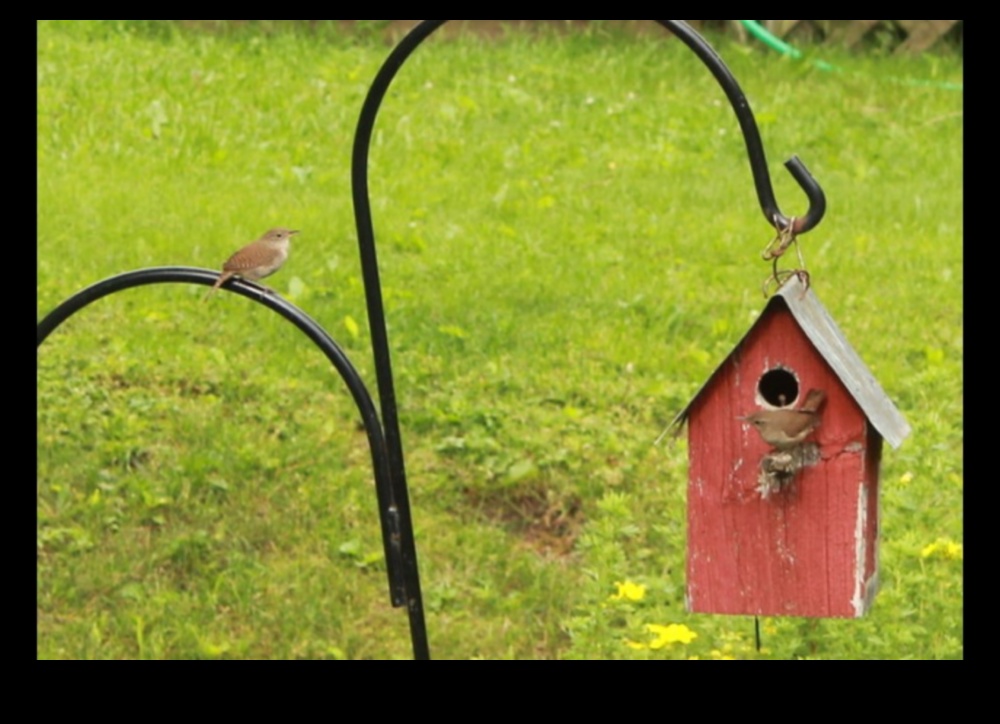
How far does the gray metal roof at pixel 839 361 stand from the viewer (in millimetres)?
2615

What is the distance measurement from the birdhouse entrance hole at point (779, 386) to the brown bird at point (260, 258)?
90 cm

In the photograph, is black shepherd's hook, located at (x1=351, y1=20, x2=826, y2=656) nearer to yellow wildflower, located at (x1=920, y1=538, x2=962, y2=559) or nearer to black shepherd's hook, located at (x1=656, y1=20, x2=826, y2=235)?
black shepherd's hook, located at (x1=656, y1=20, x2=826, y2=235)

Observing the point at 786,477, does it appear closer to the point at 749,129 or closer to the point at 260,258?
the point at 749,129

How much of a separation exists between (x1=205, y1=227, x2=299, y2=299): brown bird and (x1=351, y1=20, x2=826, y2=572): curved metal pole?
0.30m

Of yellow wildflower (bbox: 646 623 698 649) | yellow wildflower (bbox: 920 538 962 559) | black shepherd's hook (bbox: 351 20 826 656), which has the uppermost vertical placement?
black shepherd's hook (bbox: 351 20 826 656)

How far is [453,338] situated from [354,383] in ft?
9.39

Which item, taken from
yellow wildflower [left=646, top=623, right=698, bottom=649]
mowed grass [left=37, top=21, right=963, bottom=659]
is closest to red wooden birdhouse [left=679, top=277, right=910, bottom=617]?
yellow wildflower [left=646, top=623, right=698, bottom=649]

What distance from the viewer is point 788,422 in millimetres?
2635

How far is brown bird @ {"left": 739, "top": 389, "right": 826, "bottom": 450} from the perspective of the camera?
2633 millimetres

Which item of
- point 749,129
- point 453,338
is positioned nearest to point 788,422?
point 749,129

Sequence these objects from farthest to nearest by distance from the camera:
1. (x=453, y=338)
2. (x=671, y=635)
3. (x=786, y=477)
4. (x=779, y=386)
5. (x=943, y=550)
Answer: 1. (x=453, y=338)
2. (x=943, y=550)
3. (x=671, y=635)
4. (x=779, y=386)
5. (x=786, y=477)

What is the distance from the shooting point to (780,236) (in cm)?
244

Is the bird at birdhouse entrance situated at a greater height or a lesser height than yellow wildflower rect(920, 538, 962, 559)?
lesser

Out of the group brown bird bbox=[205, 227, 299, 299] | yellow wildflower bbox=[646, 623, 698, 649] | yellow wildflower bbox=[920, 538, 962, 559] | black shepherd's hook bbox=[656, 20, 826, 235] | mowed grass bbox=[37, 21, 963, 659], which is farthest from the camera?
yellow wildflower bbox=[920, 538, 962, 559]
